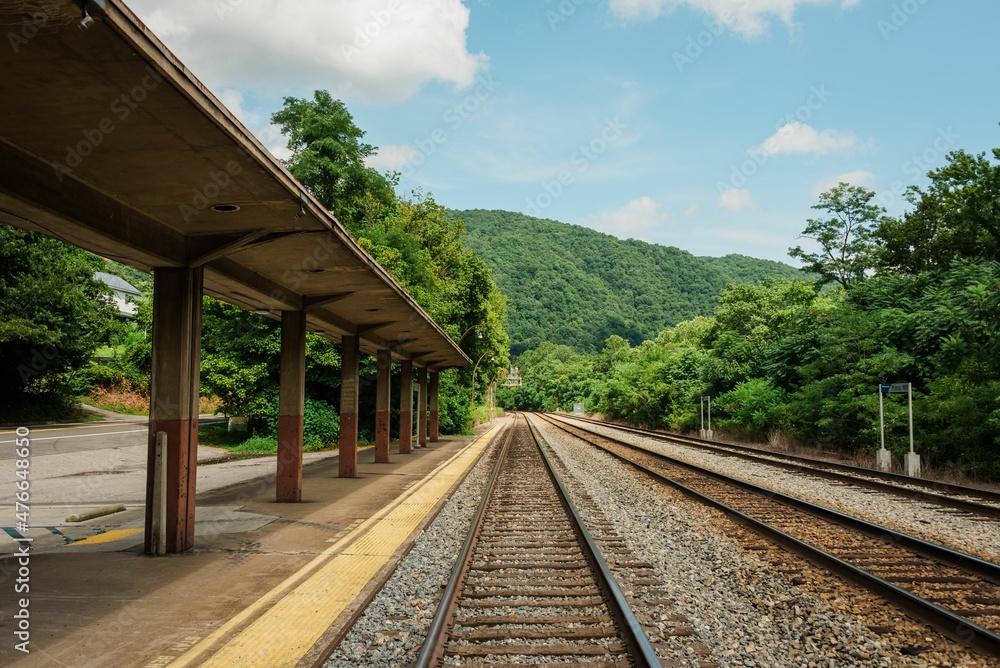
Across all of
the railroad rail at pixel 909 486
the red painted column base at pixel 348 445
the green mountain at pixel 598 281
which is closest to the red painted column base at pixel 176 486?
the red painted column base at pixel 348 445

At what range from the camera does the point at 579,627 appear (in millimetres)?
5312

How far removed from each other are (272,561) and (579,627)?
3.92 m

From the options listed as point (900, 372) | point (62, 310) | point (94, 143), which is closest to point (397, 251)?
point (62, 310)

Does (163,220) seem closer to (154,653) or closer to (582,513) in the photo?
(154,653)

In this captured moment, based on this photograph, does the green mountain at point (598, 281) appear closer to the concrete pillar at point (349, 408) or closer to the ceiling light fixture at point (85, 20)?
the concrete pillar at point (349, 408)

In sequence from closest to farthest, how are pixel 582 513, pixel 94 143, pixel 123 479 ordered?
pixel 94 143
pixel 582 513
pixel 123 479

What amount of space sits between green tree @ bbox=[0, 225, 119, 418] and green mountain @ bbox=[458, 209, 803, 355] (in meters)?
92.7

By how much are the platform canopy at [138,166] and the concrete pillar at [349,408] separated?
18.0 feet

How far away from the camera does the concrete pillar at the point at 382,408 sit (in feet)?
68.3

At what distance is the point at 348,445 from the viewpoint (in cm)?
1622

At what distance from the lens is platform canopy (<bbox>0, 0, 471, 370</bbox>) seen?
3990mm

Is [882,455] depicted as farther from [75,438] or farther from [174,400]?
[75,438]

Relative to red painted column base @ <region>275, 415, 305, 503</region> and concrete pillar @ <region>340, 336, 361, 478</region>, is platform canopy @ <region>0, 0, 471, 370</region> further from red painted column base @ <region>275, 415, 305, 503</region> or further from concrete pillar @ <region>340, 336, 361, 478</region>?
concrete pillar @ <region>340, 336, 361, 478</region>

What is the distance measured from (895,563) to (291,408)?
31.0 feet
